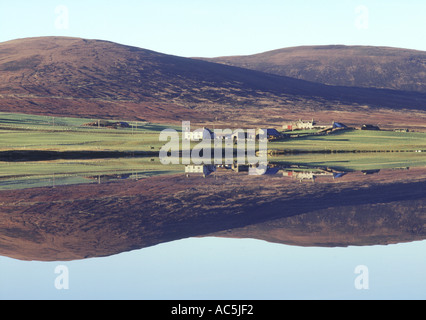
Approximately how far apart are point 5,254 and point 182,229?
4.49 m

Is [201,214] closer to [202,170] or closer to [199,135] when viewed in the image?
[202,170]

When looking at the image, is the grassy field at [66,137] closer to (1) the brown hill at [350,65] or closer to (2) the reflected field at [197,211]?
(2) the reflected field at [197,211]

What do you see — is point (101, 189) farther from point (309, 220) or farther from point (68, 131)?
point (68, 131)

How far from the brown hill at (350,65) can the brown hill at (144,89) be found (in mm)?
17819

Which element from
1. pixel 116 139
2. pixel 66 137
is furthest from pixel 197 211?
pixel 66 137

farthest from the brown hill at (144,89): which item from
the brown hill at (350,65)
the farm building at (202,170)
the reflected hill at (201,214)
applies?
the reflected hill at (201,214)

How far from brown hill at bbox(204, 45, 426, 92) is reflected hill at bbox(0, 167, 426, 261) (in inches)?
5794

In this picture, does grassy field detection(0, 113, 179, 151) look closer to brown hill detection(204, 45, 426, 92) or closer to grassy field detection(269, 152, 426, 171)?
grassy field detection(269, 152, 426, 171)

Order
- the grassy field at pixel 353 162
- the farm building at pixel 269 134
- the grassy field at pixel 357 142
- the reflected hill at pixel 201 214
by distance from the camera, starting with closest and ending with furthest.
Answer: the reflected hill at pixel 201 214
the grassy field at pixel 353 162
the grassy field at pixel 357 142
the farm building at pixel 269 134

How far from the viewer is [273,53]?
653 ft

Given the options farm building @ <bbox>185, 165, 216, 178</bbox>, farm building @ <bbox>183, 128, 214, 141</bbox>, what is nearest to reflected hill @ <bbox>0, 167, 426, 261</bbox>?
farm building @ <bbox>185, 165, 216, 178</bbox>

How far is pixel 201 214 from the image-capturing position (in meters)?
20.1

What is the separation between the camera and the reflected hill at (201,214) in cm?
1612

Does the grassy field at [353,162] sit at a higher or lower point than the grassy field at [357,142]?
higher
